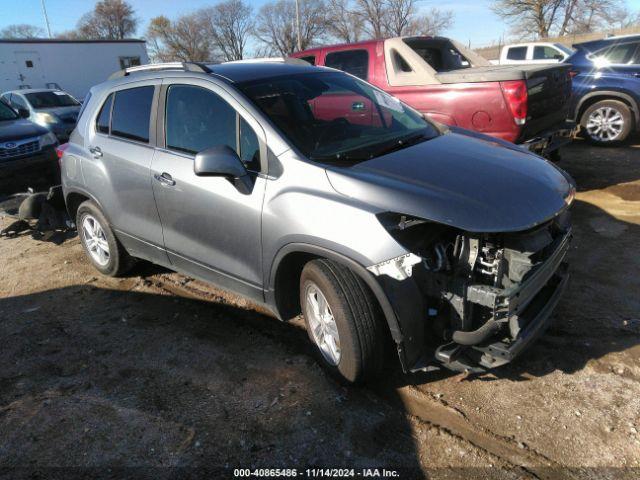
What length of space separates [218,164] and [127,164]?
1.42m

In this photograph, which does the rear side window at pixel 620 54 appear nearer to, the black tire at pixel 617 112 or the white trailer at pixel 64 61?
the black tire at pixel 617 112

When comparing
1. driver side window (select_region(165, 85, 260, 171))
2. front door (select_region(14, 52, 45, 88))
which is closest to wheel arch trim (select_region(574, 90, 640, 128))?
driver side window (select_region(165, 85, 260, 171))

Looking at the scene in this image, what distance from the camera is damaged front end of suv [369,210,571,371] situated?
2.52 m

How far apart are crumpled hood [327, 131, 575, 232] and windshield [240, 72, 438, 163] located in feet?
0.72

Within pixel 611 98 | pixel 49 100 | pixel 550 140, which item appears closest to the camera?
pixel 550 140

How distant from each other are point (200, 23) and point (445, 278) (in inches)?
2347

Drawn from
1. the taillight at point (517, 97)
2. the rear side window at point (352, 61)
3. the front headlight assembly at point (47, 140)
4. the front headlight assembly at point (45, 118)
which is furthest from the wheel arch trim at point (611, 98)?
the front headlight assembly at point (45, 118)

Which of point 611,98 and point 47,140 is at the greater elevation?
point 611,98

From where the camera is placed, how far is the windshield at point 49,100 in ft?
46.1

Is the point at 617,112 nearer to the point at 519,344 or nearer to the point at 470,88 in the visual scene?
the point at 470,88

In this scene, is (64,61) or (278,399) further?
(64,61)

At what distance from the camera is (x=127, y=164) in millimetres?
4031

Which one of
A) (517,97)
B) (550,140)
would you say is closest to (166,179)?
(517,97)

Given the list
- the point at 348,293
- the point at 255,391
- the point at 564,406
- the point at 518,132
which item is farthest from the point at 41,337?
the point at 518,132
